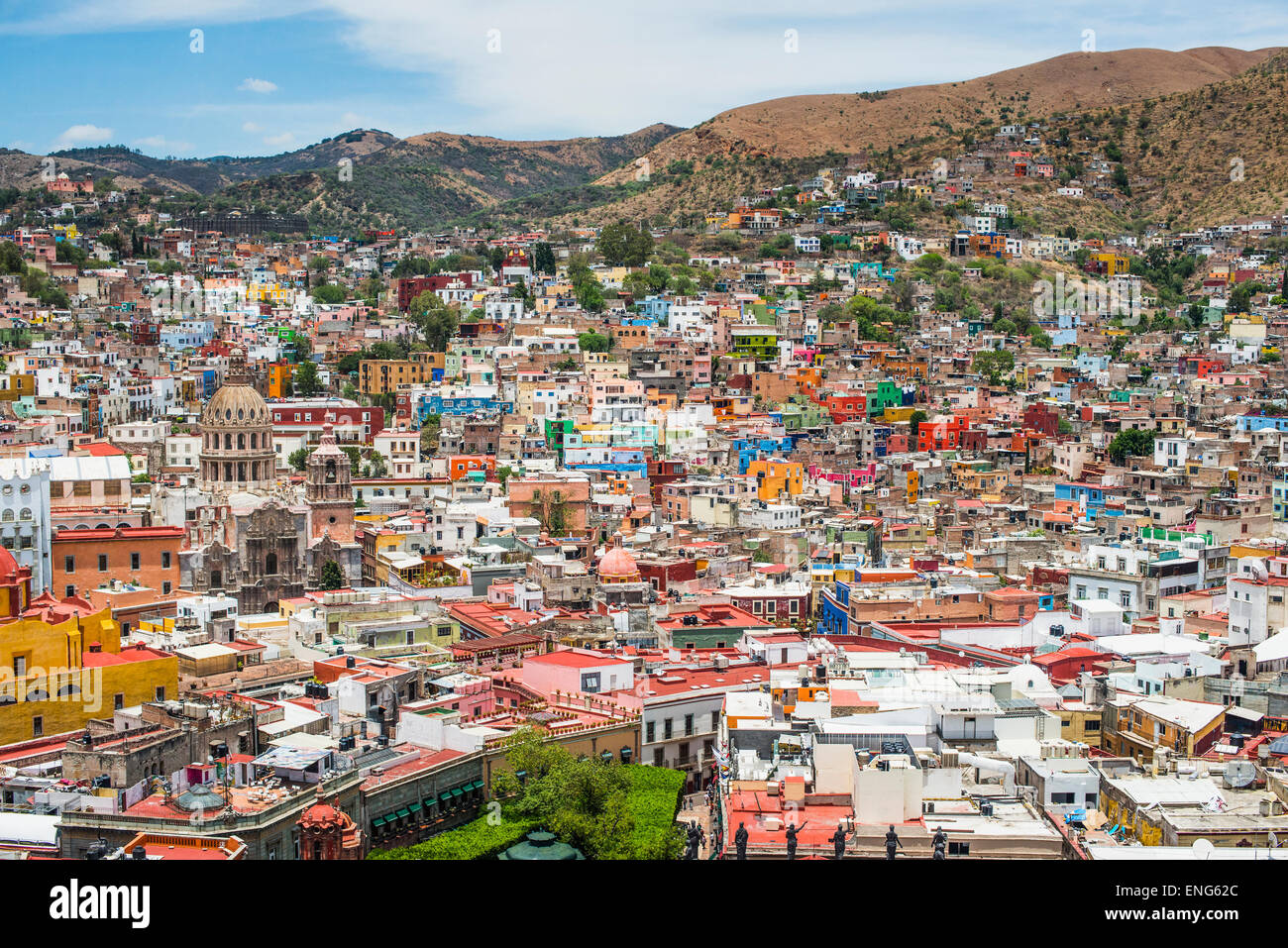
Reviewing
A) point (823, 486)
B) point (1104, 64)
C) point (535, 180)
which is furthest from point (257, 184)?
point (823, 486)

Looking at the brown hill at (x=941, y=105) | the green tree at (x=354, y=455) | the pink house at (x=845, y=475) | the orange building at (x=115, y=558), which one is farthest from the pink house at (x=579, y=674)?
the brown hill at (x=941, y=105)

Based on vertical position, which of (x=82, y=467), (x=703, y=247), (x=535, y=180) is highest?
(x=535, y=180)

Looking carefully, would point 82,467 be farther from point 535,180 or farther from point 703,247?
point 535,180

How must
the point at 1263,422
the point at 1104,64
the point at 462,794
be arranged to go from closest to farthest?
the point at 462,794
the point at 1263,422
the point at 1104,64

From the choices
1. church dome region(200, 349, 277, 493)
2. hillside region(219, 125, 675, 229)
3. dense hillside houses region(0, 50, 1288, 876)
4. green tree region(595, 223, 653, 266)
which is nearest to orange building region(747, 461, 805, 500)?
dense hillside houses region(0, 50, 1288, 876)

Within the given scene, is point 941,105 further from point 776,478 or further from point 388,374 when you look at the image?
point 776,478

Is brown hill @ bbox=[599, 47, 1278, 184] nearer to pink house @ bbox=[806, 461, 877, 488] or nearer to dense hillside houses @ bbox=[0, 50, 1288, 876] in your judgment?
dense hillside houses @ bbox=[0, 50, 1288, 876]
